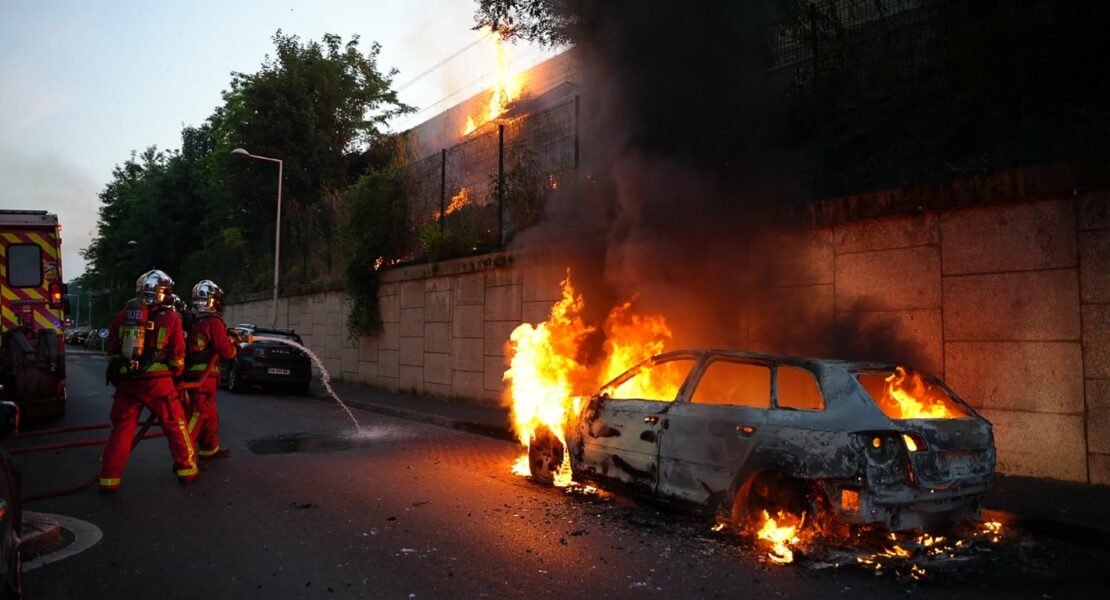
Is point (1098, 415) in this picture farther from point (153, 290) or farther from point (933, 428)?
point (153, 290)

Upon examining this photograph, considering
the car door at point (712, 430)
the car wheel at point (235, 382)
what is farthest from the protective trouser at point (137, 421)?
the car wheel at point (235, 382)

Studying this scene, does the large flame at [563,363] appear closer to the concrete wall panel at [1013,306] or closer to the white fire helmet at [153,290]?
the concrete wall panel at [1013,306]

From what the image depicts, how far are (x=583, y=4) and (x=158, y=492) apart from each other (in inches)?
315

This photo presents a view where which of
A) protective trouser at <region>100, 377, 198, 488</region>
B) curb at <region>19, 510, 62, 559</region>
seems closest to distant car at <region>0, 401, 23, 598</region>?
curb at <region>19, 510, 62, 559</region>

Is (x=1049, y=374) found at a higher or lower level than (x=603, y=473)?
higher

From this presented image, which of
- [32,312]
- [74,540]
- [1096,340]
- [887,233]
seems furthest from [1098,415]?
[32,312]

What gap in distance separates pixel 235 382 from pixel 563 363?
10157 mm

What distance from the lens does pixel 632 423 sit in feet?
18.5

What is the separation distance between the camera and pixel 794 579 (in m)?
4.10

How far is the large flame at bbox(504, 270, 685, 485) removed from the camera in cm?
704

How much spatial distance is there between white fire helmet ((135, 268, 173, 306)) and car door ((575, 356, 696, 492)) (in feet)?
13.9

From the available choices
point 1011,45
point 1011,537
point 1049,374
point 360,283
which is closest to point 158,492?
point 1011,537

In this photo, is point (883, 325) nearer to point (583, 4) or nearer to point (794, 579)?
point (794, 579)

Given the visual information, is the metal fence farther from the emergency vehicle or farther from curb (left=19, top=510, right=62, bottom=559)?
curb (left=19, top=510, right=62, bottom=559)
